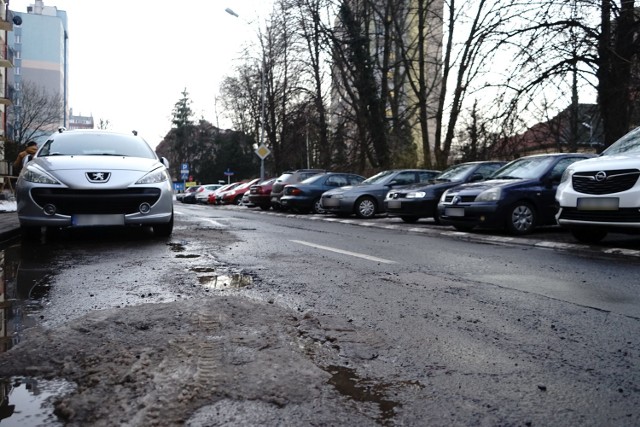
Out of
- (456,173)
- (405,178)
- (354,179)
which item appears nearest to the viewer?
(456,173)

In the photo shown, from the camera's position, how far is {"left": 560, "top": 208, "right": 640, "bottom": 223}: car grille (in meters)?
7.44

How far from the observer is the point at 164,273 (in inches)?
211

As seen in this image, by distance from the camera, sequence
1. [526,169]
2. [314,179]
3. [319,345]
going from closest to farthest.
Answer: [319,345] → [526,169] → [314,179]

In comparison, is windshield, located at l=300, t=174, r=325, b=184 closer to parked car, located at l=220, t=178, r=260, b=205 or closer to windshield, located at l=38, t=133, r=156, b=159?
windshield, located at l=38, t=133, r=156, b=159

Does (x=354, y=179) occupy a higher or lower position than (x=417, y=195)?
higher

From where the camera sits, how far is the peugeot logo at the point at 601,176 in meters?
7.82

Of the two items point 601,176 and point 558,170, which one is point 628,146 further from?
point 558,170

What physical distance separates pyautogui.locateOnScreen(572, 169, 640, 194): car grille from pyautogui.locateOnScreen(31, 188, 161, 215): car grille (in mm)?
6270

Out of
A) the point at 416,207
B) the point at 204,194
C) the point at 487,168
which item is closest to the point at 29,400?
the point at 416,207

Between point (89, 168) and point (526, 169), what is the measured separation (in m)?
8.15

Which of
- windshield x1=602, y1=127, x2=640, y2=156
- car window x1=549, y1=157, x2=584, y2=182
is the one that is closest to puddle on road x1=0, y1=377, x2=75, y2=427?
windshield x1=602, y1=127, x2=640, y2=156

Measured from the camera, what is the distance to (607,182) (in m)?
7.79

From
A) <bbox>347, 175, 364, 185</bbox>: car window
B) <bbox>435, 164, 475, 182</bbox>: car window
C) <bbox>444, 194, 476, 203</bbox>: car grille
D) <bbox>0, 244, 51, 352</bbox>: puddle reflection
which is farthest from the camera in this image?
<bbox>347, 175, 364, 185</bbox>: car window

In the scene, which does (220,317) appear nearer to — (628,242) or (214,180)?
(628,242)
